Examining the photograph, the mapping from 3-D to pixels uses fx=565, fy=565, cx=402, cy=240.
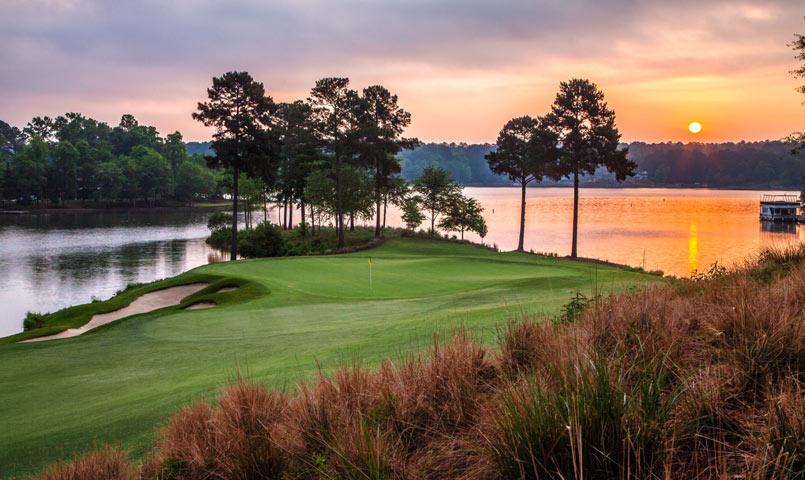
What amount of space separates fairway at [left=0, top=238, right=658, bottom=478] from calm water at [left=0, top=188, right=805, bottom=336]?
1019cm

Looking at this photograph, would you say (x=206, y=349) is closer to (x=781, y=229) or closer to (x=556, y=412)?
(x=556, y=412)

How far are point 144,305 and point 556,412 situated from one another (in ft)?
70.4

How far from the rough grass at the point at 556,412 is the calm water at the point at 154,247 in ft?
47.5

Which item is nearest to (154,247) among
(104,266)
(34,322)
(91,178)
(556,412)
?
(104,266)

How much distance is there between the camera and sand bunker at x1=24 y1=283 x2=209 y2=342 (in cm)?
1780

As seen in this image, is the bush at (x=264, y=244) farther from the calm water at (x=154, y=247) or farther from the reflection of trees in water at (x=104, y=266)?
the reflection of trees in water at (x=104, y=266)

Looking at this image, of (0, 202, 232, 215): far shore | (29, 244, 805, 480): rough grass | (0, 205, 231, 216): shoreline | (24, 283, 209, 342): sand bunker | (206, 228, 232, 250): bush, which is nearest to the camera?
(29, 244, 805, 480): rough grass

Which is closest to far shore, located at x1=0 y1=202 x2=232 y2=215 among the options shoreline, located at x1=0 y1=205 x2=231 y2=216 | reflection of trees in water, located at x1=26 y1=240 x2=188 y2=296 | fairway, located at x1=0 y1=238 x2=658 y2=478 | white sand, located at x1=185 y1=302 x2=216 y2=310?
shoreline, located at x1=0 y1=205 x2=231 y2=216

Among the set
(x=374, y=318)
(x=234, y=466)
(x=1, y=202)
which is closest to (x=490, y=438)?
(x=234, y=466)

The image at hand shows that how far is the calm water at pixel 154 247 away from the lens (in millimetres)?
36688

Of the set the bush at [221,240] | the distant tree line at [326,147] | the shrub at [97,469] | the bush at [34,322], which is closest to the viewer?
the shrub at [97,469]

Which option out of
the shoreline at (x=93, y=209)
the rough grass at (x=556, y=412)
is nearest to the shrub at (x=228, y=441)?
the rough grass at (x=556, y=412)

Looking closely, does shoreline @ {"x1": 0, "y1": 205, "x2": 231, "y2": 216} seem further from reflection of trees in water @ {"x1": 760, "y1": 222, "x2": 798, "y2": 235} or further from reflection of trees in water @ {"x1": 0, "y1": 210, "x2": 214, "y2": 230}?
reflection of trees in water @ {"x1": 760, "y1": 222, "x2": 798, "y2": 235}

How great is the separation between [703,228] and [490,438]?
82829 millimetres
